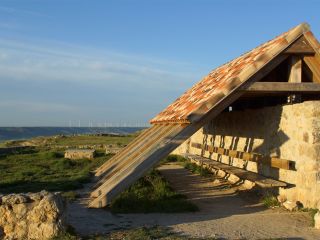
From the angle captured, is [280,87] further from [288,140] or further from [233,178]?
[233,178]

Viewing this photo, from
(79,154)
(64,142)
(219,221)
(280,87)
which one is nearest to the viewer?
(219,221)

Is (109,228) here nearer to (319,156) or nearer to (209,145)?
(319,156)

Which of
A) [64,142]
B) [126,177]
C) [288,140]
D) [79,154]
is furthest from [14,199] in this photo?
[64,142]

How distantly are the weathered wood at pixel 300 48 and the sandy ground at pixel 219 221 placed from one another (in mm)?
2935

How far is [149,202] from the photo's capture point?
869 cm

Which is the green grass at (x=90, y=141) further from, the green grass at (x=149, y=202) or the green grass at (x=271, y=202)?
the green grass at (x=271, y=202)

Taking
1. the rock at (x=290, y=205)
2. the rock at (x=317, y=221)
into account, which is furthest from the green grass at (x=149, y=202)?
the rock at (x=317, y=221)

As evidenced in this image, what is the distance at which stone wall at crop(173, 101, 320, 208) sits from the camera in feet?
27.1

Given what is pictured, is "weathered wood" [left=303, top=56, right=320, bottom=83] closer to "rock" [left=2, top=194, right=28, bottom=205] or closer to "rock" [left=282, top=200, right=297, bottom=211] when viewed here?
"rock" [left=282, top=200, right=297, bottom=211]

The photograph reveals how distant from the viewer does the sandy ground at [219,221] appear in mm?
6832

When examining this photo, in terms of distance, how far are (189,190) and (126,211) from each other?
3.37 m

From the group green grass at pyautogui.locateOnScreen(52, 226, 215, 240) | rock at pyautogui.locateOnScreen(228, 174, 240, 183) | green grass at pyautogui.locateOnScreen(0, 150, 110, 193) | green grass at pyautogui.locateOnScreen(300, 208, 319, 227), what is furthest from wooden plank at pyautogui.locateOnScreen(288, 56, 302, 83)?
green grass at pyautogui.locateOnScreen(0, 150, 110, 193)

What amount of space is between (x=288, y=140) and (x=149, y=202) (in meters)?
2.96

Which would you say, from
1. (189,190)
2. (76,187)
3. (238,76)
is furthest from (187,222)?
(76,187)
